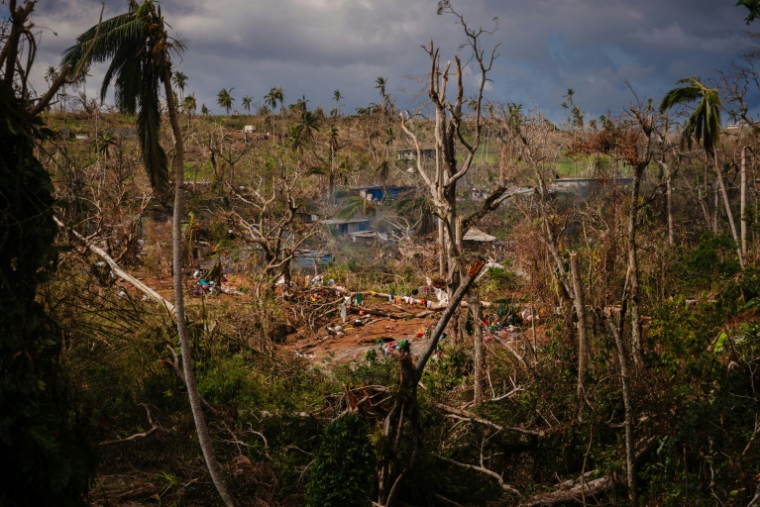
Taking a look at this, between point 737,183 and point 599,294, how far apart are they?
20.7 m

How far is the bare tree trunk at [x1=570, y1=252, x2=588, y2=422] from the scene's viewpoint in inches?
274

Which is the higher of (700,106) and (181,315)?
(700,106)

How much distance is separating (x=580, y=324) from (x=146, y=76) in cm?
497

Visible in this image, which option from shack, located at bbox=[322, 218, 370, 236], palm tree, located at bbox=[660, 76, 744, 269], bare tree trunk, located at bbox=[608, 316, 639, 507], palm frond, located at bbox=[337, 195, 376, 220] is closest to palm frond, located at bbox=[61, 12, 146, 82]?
bare tree trunk, located at bbox=[608, 316, 639, 507]

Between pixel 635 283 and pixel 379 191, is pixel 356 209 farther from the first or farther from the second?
pixel 635 283

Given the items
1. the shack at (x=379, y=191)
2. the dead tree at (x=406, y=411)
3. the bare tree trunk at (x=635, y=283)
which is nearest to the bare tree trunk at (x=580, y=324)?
the bare tree trunk at (x=635, y=283)

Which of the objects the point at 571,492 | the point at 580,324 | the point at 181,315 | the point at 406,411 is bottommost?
the point at 571,492

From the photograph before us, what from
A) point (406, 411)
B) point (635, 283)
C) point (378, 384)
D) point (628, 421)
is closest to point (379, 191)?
point (635, 283)

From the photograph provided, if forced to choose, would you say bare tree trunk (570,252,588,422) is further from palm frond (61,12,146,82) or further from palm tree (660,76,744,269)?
palm tree (660,76,744,269)

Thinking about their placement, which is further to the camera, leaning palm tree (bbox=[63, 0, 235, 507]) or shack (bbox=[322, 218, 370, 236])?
shack (bbox=[322, 218, 370, 236])

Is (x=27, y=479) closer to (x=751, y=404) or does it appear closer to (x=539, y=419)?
(x=539, y=419)

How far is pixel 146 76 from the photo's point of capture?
5375 millimetres

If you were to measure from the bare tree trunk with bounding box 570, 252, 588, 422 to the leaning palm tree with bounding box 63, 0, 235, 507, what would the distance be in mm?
3809

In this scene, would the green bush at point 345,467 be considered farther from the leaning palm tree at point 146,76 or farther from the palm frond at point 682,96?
the palm frond at point 682,96
